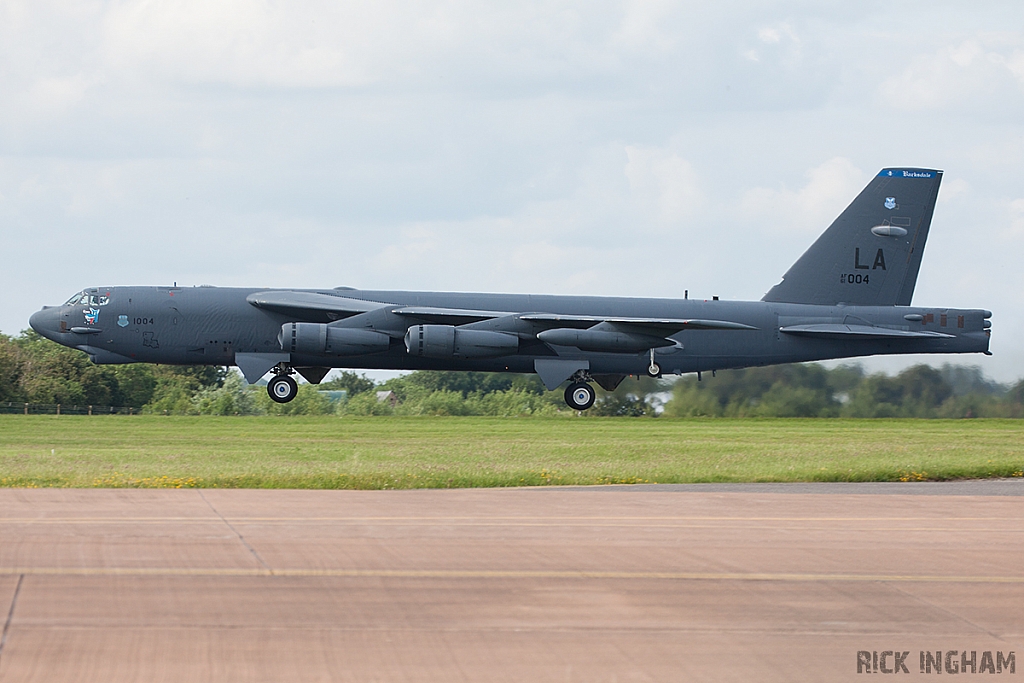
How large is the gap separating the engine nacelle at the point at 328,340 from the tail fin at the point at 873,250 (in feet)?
38.8

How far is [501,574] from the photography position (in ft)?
35.3

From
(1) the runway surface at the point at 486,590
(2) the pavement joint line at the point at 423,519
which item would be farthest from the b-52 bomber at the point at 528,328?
(2) the pavement joint line at the point at 423,519

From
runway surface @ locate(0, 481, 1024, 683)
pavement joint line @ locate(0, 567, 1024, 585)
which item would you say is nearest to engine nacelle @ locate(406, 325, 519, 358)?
runway surface @ locate(0, 481, 1024, 683)

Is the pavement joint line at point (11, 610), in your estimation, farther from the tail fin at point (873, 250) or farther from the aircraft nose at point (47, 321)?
the tail fin at point (873, 250)

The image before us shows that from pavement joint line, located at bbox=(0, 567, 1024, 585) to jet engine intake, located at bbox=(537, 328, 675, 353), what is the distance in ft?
71.3

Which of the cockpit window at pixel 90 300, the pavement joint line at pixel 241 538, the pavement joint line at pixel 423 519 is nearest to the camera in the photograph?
the pavement joint line at pixel 241 538

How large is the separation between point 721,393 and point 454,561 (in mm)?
25504

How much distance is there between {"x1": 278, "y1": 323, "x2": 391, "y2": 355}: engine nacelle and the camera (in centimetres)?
3200

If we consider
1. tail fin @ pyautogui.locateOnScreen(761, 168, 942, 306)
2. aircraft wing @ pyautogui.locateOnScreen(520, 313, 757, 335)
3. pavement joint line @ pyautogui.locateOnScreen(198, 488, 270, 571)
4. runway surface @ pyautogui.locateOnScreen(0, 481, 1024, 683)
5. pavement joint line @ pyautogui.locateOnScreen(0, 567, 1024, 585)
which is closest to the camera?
runway surface @ pyautogui.locateOnScreen(0, 481, 1024, 683)

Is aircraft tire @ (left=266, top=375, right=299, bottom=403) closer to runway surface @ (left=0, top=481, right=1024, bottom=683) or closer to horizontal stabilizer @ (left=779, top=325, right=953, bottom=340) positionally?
horizontal stabilizer @ (left=779, top=325, right=953, bottom=340)

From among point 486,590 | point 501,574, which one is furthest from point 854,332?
point 486,590

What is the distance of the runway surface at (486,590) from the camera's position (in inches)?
307

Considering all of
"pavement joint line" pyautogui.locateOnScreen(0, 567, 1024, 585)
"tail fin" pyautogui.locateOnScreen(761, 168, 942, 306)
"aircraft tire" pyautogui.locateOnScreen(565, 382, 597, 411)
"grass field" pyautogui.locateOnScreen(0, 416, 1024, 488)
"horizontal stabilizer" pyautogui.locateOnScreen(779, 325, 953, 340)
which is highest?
"tail fin" pyautogui.locateOnScreen(761, 168, 942, 306)

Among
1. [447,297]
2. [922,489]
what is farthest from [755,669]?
[447,297]
